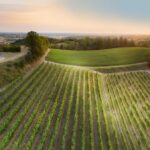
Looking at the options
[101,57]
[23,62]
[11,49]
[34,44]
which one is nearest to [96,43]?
[101,57]

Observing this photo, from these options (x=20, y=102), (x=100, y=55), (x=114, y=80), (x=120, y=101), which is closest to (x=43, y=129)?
(x=20, y=102)

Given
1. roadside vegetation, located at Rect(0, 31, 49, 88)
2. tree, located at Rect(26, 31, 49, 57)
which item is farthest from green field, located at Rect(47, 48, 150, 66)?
roadside vegetation, located at Rect(0, 31, 49, 88)

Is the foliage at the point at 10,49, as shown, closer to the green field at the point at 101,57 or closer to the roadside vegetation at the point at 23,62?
the roadside vegetation at the point at 23,62

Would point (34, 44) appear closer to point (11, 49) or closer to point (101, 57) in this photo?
point (11, 49)

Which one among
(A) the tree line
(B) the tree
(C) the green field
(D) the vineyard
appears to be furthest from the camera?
→ (A) the tree line

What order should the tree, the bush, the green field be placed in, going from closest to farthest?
the tree → the bush → the green field

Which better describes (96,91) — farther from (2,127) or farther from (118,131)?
(2,127)

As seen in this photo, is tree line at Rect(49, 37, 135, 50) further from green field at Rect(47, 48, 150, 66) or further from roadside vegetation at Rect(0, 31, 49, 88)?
roadside vegetation at Rect(0, 31, 49, 88)
